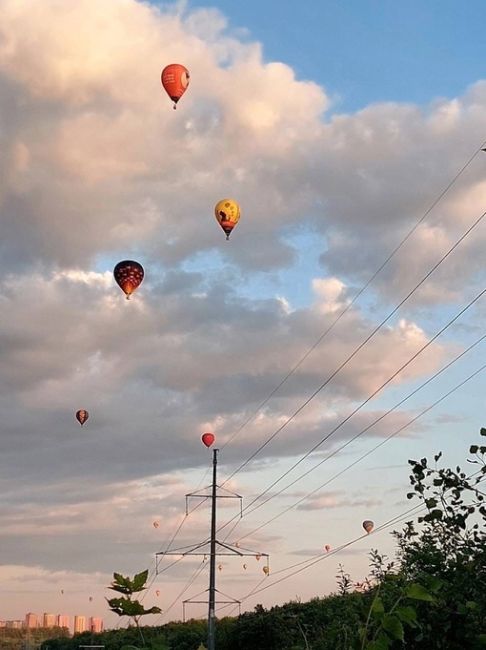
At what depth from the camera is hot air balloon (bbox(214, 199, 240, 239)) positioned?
52781 millimetres

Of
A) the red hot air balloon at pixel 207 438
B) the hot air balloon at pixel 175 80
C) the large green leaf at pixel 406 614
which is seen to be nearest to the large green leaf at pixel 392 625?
the large green leaf at pixel 406 614

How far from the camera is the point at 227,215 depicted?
5300 centimetres

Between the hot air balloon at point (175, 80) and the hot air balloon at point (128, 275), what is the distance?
988 cm

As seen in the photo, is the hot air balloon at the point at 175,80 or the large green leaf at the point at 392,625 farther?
the hot air balloon at the point at 175,80

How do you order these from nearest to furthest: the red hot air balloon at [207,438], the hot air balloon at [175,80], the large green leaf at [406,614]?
the large green leaf at [406,614], the hot air balloon at [175,80], the red hot air balloon at [207,438]

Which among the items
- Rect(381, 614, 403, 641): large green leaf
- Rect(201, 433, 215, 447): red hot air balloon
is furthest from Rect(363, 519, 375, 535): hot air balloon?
Rect(381, 614, 403, 641): large green leaf

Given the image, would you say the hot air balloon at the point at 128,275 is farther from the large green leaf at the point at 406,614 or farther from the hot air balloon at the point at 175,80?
the large green leaf at the point at 406,614

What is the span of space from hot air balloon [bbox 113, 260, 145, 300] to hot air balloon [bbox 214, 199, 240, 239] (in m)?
5.23

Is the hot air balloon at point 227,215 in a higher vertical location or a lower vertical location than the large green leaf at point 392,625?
higher

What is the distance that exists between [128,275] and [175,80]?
1082cm

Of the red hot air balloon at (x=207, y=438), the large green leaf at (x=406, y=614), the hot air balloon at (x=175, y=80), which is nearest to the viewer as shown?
the large green leaf at (x=406, y=614)

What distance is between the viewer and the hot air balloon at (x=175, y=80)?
4856 cm

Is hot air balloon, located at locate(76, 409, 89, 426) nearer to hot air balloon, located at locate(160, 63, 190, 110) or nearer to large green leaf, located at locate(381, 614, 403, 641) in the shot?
hot air balloon, located at locate(160, 63, 190, 110)

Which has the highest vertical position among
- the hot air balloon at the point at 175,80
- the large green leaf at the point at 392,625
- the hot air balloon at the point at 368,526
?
the hot air balloon at the point at 175,80
